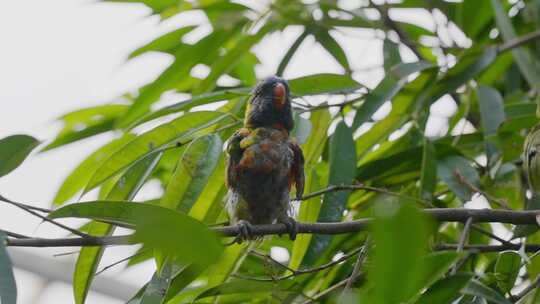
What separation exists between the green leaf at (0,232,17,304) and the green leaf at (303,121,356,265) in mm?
783

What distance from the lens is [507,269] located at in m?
1.61

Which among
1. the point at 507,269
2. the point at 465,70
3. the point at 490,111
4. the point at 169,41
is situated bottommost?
the point at 507,269

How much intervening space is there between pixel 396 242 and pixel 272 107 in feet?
5.05

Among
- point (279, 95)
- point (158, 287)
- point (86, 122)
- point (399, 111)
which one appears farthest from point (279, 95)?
point (86, 122)

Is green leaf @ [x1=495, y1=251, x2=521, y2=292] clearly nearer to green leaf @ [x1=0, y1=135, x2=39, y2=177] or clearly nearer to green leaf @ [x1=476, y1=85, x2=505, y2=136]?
green leaf @ [x1=476, y1=85, x2=505, y2=136]

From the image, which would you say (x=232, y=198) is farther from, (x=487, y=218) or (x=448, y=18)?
(x=448, y=18)

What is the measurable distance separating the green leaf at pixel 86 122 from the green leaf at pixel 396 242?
200 centimetres

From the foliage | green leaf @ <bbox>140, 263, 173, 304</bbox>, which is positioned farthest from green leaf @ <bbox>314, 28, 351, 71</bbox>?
green leaf @ <bbox>140, 263, 173, 304</bbox>

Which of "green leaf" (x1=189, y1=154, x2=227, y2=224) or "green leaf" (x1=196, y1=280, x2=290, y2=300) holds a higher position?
"green leaf" (x1=189, y1=154, x2=227, y2=224)

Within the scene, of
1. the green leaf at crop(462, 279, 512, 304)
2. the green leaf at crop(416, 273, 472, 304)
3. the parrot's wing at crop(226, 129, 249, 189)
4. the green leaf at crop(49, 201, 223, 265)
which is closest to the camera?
the green leaf at crop(49, 201, 223, 265)

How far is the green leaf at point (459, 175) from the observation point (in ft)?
6.74

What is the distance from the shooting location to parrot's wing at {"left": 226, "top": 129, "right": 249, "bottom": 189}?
1979 millimetres

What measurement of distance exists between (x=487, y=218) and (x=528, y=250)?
1.07 feet

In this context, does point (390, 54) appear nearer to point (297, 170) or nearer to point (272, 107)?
point (272, 107)
